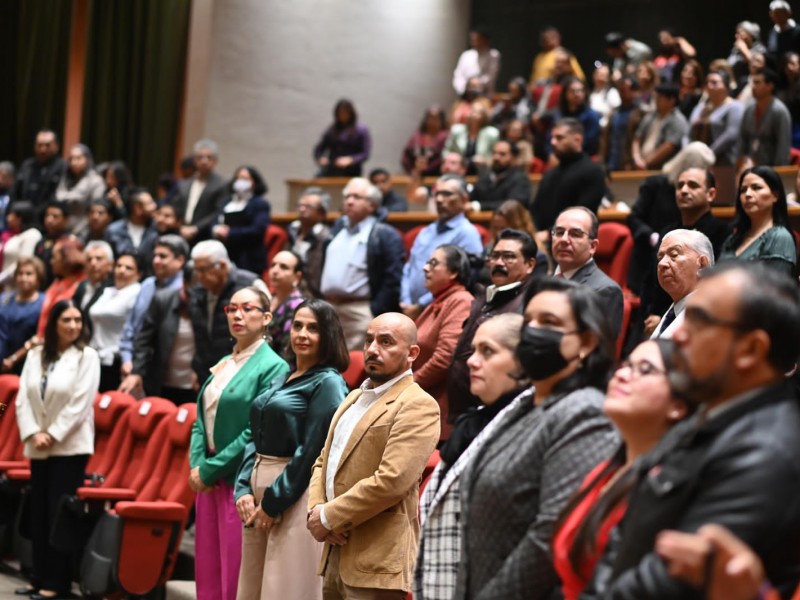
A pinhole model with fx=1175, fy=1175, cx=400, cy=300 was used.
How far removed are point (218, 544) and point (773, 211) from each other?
2.31m

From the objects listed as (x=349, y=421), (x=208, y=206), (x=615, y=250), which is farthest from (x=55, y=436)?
(x=208, y=206)

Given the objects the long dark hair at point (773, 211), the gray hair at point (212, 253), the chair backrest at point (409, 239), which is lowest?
the gray hair at point (212, 253)

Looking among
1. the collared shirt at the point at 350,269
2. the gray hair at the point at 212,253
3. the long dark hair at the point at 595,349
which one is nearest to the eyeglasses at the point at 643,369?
the long dark hair at the point at 595,349

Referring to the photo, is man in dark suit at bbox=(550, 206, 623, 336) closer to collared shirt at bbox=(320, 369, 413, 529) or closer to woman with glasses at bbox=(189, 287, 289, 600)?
collared shirt at bbox=(320, 369, 413, 529)

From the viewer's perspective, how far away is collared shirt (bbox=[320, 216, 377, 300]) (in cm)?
614

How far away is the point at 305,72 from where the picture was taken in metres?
11.6

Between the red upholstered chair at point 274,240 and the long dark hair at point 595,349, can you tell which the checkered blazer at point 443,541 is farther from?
the red upholstered chair at point 274,240

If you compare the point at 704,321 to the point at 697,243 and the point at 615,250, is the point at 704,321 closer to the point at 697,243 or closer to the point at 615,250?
the point at 697,243

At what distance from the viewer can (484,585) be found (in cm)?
228

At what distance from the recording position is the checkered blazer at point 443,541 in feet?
8.48

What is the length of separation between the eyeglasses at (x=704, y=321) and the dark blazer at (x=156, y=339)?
4.48m

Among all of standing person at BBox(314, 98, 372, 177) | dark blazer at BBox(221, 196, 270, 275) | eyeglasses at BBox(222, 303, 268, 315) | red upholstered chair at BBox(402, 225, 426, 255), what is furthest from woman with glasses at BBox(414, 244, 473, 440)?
standing person at BBox(314, 98, 372, 177)

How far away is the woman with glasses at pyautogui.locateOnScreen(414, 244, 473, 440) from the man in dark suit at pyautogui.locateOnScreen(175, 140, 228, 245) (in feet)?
11.0

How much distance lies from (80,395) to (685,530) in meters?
3.93
